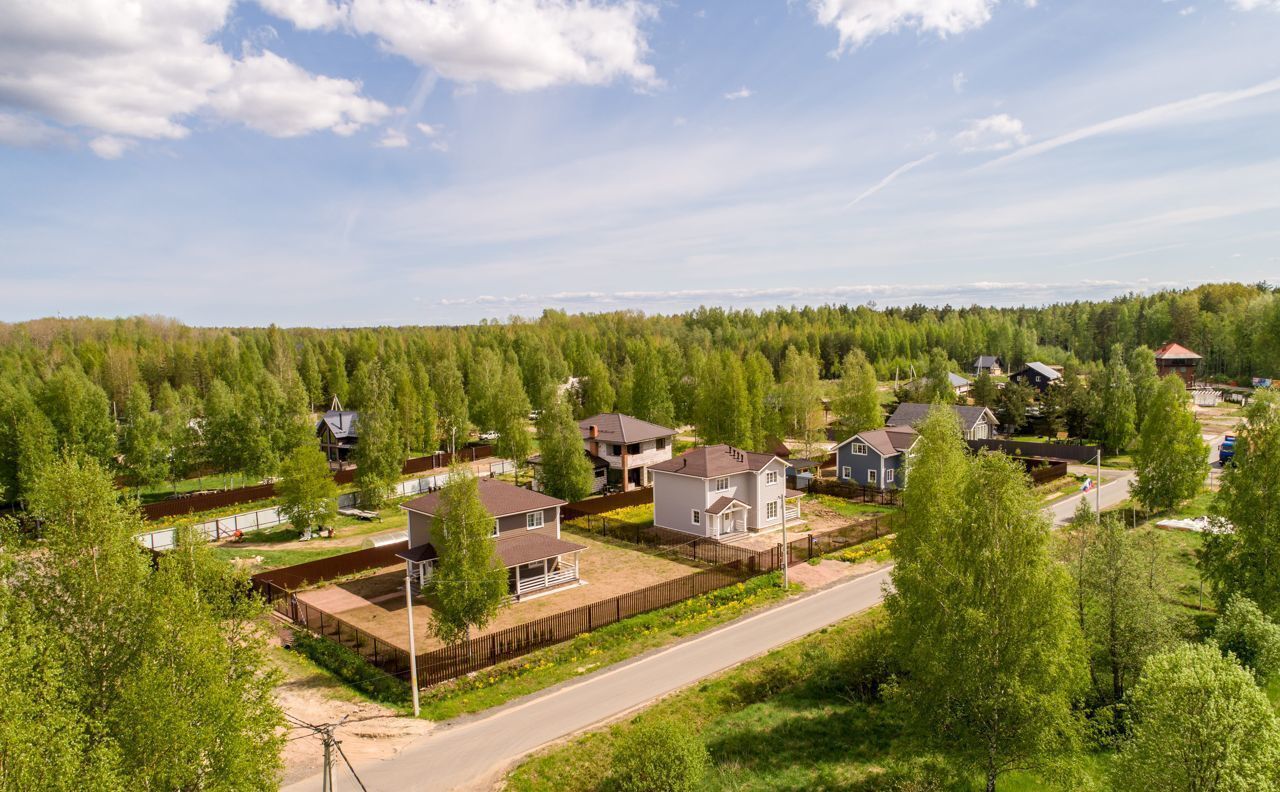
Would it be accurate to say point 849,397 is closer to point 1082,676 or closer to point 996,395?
point 996,395

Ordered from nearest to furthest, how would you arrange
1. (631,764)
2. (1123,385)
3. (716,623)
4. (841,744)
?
(631,764), (841,744), (716,623), (1123,385)

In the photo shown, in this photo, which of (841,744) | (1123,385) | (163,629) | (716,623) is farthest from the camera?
(1123,385)

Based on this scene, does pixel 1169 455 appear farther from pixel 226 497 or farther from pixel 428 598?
pixel 226 497

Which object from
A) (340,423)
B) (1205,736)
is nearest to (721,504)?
(1205,736)

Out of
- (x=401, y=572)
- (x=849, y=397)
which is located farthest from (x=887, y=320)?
(x=401, y=572)

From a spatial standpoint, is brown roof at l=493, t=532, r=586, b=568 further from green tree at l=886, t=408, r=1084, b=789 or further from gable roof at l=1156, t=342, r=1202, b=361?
gable roof at l=1156, t=342, r=1202, b=361

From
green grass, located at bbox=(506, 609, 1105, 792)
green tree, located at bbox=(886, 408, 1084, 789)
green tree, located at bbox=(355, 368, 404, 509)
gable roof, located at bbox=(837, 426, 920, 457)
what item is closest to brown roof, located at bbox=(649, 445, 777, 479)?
gable roof, located at bbox=(837, 426, 920, 457)

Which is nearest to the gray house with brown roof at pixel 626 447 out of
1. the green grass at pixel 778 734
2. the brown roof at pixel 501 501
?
the brown roof at pixel 501 501

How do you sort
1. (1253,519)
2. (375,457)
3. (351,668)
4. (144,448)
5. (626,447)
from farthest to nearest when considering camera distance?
(626,447)
(144,448)
(375,457)
(1253,519)
(351,668)
